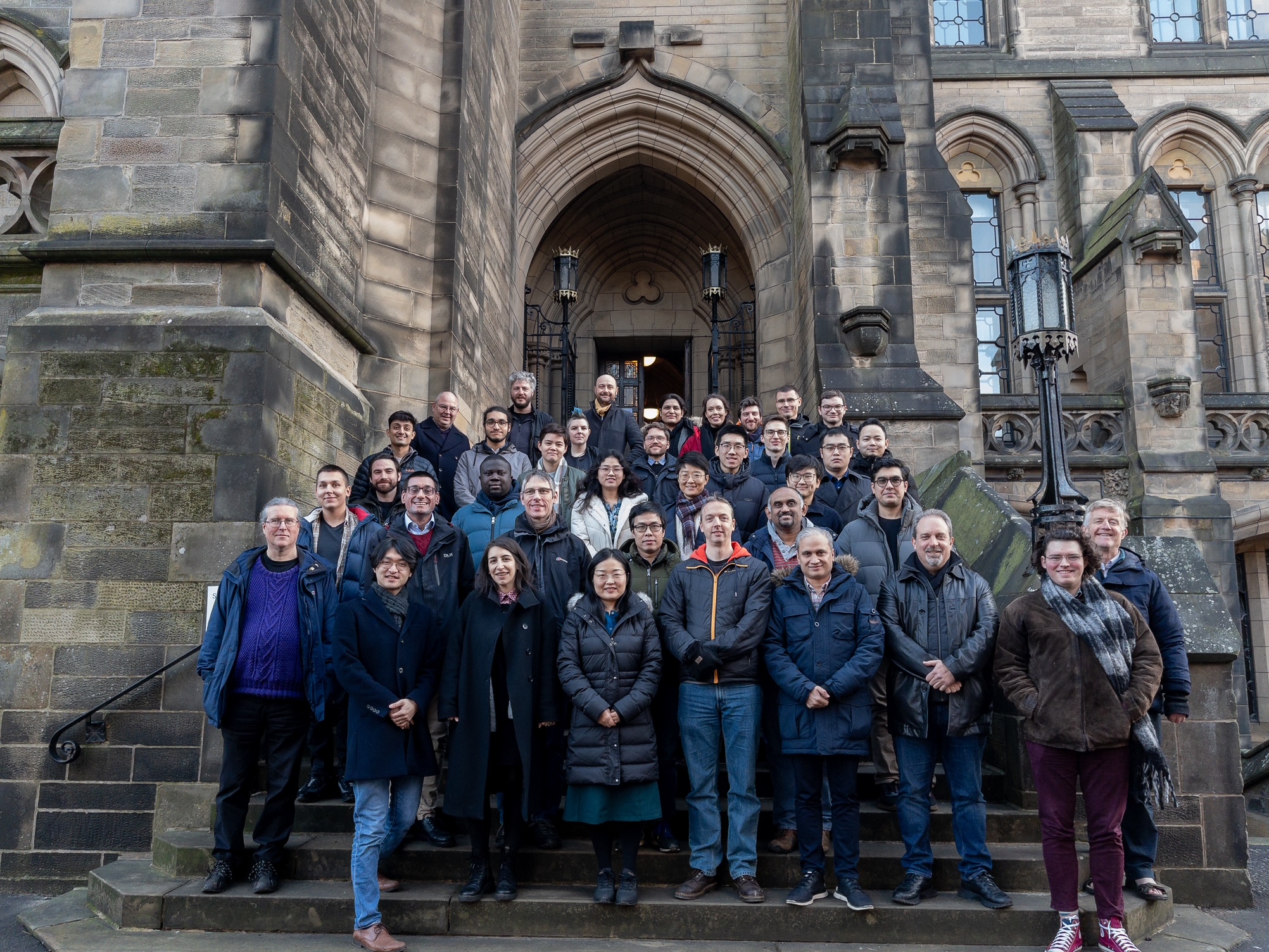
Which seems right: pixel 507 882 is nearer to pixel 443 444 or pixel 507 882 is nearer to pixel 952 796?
pixel 952 796

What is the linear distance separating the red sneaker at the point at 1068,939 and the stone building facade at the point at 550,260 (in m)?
1.34

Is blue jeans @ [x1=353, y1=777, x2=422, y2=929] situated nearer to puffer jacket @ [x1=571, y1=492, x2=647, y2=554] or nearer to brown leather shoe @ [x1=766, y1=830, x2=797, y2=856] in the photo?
puffer jacket @ [x1=571, y1=492, x2=647, y2=554]

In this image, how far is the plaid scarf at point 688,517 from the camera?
5.12 m

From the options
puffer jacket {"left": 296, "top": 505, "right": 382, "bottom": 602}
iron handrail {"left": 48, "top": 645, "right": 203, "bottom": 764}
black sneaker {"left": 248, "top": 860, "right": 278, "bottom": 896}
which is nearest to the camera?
black sneaker {"left": 248, "top": 860, "right": 278, "bottom": 896}

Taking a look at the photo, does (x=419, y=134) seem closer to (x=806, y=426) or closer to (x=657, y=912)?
(x=806, y=426)

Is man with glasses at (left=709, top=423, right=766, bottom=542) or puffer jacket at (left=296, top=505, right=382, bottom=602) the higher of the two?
man with glasses at (left=709, top=423, right=766, bottom=542)

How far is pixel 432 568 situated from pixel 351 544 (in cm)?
49

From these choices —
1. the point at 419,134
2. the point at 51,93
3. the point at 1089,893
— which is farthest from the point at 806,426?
the point at 51,93

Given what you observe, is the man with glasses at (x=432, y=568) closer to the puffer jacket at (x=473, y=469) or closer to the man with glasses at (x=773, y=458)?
the puffer jacket at (x=473, y=469)

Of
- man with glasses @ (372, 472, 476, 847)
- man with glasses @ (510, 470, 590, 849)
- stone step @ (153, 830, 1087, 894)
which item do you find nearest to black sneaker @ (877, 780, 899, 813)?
stone step @ (153, 830, 1087, 894)

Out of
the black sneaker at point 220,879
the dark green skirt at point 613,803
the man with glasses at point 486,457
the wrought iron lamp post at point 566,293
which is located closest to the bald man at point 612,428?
the man with glasses at point 486,457

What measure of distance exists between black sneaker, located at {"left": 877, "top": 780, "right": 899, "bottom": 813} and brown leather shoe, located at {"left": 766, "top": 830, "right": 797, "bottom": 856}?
59cm

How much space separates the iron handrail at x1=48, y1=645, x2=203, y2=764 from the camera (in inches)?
206

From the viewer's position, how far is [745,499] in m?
5.48
